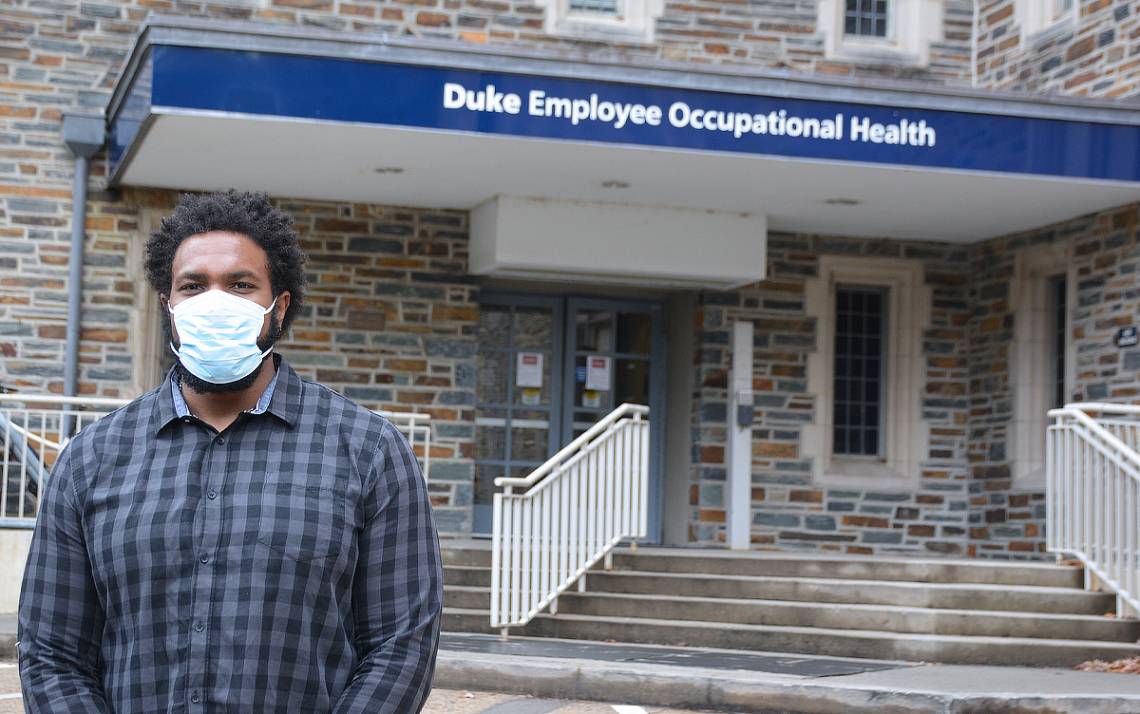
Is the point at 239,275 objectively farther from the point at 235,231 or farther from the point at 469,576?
the point at 469,576

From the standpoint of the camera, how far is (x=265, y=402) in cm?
247

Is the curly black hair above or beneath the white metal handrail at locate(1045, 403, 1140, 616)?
above

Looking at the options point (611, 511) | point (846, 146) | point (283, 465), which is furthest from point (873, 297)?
point (283, 465)

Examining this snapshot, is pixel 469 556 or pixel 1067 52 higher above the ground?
pixel 1067 52

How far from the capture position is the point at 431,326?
12.6 m

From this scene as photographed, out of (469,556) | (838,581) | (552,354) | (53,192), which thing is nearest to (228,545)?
(838,581)

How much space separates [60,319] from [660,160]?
478cm

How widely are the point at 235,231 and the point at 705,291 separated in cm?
1078

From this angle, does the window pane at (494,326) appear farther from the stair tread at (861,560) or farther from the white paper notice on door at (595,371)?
the stair tread at (861,560)

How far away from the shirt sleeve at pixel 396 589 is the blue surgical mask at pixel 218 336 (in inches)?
10.0

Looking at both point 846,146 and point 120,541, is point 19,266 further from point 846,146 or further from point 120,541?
point 120,541

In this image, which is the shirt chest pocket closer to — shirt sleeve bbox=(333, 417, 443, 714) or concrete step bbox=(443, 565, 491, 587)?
shirt sleeve bbox=(333, 417, 443, 714)

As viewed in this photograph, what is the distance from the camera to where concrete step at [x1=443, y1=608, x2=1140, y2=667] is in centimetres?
934

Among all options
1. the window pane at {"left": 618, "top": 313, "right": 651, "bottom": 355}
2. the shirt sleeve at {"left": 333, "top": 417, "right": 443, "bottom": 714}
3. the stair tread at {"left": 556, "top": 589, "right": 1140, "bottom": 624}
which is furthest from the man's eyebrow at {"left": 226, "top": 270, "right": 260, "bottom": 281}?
the window pane at {"left": 618, "top": 313, "right": 651, "bottom": 355}
